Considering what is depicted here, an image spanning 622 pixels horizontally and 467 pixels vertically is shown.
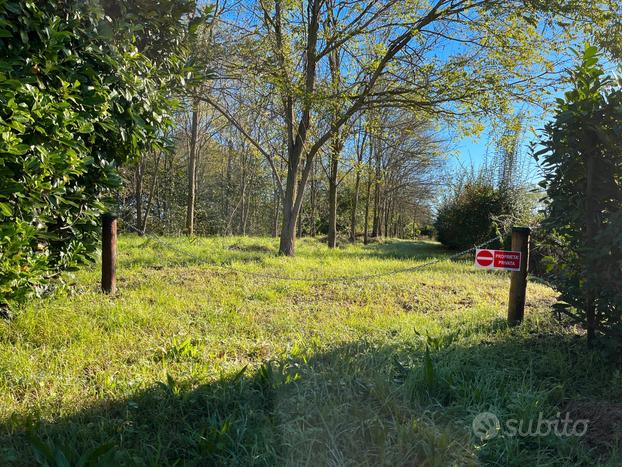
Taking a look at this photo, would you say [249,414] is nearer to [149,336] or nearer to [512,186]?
[149,336]

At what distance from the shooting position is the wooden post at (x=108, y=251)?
14.7ft

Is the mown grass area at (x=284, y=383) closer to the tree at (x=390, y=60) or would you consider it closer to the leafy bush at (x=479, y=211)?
the tree at (x=390, y=60)

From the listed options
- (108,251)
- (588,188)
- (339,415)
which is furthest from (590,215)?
(108,251)

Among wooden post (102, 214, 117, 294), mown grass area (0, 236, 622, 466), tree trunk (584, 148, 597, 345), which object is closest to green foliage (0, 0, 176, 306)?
wooden post (102, 214, 117, 294)

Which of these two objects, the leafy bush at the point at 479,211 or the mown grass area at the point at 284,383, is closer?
the mown grass area at the point at 284,383

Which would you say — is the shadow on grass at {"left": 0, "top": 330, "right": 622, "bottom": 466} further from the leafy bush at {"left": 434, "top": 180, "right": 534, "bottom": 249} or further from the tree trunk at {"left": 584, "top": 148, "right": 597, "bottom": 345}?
the leafy bush at {"left": 434, "top": 180, "right": 534, "bottom": 249}

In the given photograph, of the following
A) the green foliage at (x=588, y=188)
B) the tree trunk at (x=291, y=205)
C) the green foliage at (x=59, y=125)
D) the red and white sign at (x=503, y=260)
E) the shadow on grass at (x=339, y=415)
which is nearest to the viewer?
the shadow on grass at (x=339, y=415)

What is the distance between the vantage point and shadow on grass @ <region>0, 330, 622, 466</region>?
186 cm

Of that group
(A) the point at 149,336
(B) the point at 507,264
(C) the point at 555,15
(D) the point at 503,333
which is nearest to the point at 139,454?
(A) the point at 149,336

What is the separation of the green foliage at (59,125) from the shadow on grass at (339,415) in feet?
5.50

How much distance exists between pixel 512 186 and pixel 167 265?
461 inches

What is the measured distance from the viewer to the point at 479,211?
13703mm

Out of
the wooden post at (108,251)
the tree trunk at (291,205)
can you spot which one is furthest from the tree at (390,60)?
the wooden post at (108,251)

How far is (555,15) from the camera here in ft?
21.3
